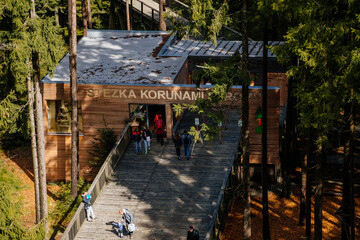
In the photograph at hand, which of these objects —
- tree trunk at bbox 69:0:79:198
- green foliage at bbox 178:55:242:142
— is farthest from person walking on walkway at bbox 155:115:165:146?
green foliage at bbox 178:55:242:142

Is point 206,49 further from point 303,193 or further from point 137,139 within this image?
point 303,193

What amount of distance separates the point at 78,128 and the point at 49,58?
6909 mm

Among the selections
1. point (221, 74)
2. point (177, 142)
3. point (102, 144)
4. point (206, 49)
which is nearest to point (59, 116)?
point (102, 144)

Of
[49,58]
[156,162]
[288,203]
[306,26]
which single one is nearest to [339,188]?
[288,203]

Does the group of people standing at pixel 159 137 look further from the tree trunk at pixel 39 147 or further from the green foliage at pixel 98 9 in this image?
the green foliage at pixel 98 9

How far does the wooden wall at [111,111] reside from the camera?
1077 inches

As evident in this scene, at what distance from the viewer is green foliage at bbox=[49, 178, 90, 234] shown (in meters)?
27.1

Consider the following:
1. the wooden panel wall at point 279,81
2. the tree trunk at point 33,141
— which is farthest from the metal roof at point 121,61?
the wooden panel wall at point 279,81

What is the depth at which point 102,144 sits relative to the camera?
2908 centimetres

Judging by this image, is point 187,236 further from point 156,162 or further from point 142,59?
point 142,59

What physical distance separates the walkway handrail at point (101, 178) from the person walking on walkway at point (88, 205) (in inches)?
6.7

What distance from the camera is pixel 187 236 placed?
2002 centimetres

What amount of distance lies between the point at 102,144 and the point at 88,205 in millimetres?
7286

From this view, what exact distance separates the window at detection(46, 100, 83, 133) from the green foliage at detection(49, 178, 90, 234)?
301 cm
